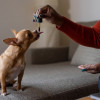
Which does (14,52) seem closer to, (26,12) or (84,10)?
(26,12)

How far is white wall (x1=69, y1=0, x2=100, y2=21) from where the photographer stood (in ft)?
7.43

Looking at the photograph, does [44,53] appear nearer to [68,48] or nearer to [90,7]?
[68,48]

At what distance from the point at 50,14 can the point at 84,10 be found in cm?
144

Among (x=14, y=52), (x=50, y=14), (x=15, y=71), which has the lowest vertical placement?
(x=15, y=71)

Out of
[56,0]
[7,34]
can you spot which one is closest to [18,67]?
[7,34]

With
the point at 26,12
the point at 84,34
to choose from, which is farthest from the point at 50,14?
the point at 26,12

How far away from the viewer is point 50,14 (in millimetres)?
1095

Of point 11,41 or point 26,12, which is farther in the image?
point 26,12

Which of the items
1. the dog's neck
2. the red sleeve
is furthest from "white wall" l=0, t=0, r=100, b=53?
the dog's neck

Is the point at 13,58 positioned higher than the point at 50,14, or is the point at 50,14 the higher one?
the point at 50,14

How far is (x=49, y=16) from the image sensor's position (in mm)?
1107

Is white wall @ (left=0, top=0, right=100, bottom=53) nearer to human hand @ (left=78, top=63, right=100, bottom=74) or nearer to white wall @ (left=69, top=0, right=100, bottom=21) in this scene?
white wall @ (left=69, top=0, right=100, bottom=21)

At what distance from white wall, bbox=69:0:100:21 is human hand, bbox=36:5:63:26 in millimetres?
1257

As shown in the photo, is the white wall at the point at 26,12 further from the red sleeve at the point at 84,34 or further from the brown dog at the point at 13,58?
the brown dog at the point at 13,58
